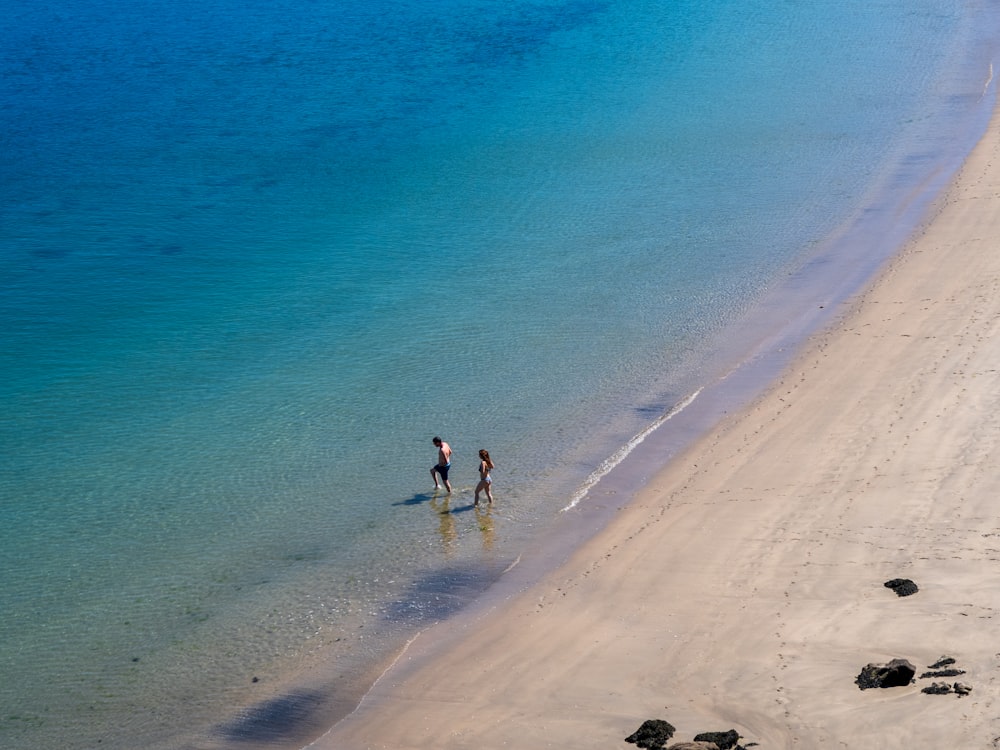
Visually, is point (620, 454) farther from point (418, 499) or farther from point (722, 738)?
point (722, 738)

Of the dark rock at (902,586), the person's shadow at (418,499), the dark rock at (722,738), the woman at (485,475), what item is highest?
the woman at (485,475)

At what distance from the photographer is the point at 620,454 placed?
729 inches

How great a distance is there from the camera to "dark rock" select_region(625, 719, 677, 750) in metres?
11.0

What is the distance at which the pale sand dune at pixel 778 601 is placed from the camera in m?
11.4

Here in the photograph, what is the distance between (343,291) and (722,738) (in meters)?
16.8

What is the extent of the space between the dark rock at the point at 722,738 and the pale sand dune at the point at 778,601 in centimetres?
15

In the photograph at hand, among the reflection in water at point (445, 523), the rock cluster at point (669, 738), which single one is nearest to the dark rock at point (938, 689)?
the rock cluster at point (669, 738)

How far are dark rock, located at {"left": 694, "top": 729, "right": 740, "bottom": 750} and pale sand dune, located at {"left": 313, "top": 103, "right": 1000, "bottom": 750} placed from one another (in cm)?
15

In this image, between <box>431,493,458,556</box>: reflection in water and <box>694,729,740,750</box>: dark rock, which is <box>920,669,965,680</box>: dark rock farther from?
<box>431,493,458,556</box>: reflection in water

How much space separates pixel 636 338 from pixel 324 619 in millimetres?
9955

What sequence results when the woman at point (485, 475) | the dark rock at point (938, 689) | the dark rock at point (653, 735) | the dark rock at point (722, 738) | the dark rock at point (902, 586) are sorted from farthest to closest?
the woman at point (485, 475), the dark rock at point (902, 586), the dark rock at point (653, 735), the dark rock at point (938, 689), the dark rock at point (722, 738)

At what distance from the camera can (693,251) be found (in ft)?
88.6

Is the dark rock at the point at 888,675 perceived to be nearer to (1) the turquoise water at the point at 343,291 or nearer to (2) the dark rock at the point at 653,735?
(2) the dark rock at the point at 653,735

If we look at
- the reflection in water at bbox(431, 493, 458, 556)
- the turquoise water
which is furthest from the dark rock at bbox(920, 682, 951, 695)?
the reflection in water at bbox(431, 493, 458, 556)
